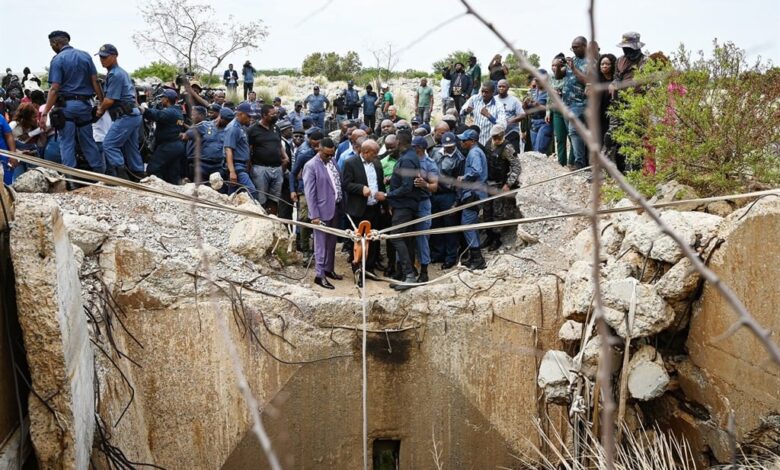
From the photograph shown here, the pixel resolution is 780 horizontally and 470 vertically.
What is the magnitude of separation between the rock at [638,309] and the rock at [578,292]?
1.04 feet

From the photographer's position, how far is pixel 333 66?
114ft

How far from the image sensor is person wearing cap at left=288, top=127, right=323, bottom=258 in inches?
365

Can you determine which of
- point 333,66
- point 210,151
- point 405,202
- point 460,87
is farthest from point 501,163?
point 333,66

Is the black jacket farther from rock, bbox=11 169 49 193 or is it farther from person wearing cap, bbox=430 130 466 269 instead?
rock, bbox=11 169 49 193

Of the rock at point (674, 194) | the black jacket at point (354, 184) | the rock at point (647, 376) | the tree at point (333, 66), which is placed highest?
the tree at point (333, 66)

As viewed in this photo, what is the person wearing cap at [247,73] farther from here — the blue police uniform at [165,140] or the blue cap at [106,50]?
the blue cap at [106,50]

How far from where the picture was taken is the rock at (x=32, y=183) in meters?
6.88

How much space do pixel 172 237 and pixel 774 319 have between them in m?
4.85

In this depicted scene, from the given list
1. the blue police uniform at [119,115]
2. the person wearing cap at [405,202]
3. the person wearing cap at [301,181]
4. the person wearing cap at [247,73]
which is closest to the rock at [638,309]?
the person wearing cap at [405,202]

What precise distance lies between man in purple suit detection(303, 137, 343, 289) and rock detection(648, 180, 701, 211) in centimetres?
314

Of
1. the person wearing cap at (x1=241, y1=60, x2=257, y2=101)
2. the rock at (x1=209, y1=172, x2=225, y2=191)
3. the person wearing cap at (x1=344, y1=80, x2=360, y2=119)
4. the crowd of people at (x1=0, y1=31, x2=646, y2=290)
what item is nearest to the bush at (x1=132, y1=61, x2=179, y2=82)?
the person wearing cap at (x1=241, y1=60, x2=257, y2=101)

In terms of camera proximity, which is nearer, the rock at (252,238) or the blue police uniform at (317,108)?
the rock at (252,238)

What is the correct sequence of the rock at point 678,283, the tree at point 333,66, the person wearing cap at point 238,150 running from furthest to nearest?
1. the tree at point 333,66
2. the person wearing cap at point 238,150
3. the rock at point 678,283

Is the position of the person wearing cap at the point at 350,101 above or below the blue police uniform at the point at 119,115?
above
